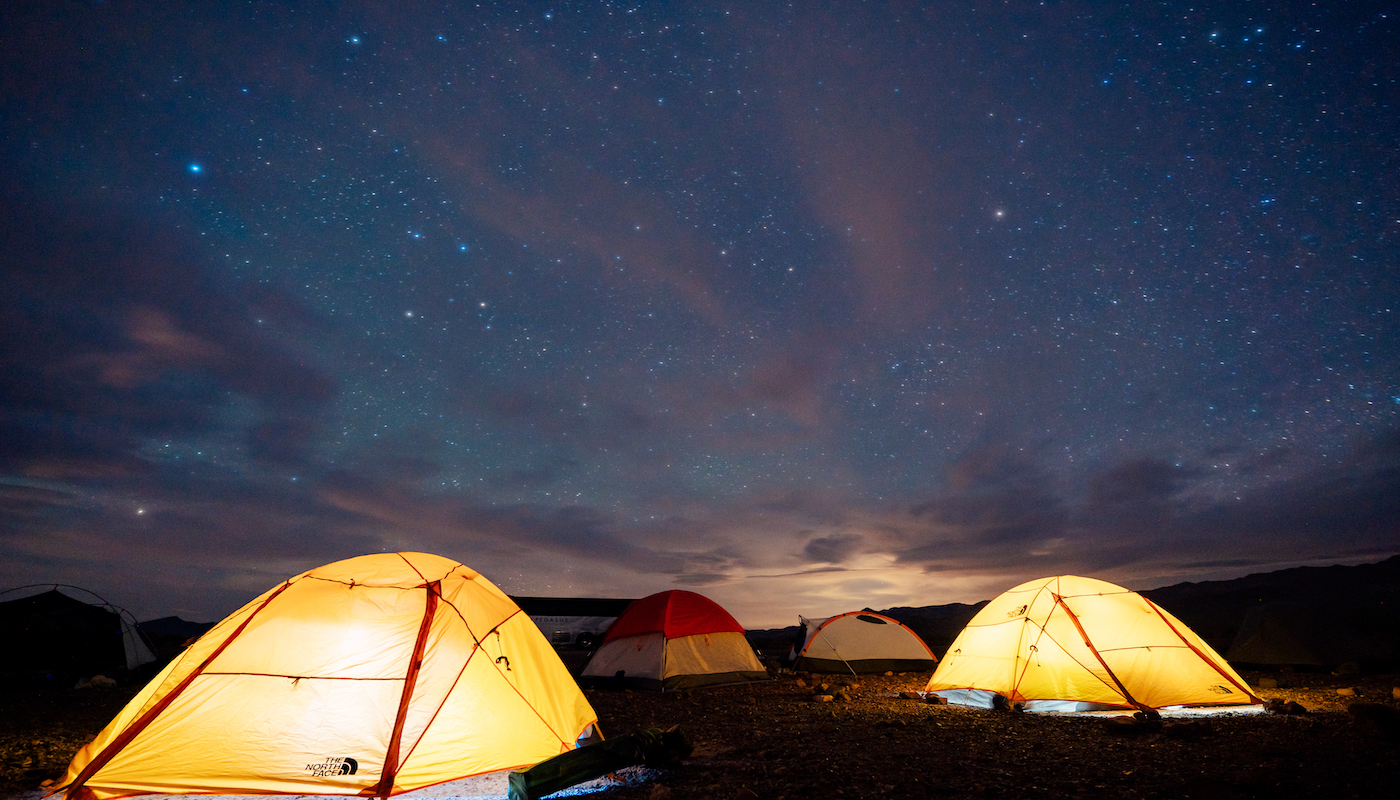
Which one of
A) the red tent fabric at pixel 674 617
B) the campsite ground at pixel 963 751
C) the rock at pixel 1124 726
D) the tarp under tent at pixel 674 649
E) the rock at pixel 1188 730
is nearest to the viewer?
the campsite ground at pixel 963 751

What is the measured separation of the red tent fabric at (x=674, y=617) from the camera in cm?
1506

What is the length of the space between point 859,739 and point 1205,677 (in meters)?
6.44

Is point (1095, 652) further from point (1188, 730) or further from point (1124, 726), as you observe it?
point (1188, 730)

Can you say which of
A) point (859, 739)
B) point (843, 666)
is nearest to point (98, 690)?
point (859, 739)

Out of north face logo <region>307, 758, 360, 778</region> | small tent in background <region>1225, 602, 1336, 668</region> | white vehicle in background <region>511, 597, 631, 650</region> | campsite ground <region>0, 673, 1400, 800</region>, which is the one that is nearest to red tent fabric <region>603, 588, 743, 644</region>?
campsite ground <region>0, 673, 1400, 800</region>

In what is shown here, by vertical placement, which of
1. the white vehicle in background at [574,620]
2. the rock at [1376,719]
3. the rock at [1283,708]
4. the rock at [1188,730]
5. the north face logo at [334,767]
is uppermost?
the north face logo at [334,767]

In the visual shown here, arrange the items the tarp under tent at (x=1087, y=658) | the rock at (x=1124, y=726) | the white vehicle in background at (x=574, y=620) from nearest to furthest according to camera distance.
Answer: the rock at (x=1124, y=726) < the tarp under tent at (x=1087, y=658) < the white vehicle in background at (x=574, y=620)

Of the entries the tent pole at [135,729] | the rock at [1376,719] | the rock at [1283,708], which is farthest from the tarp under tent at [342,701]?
the rock at [1283,708]

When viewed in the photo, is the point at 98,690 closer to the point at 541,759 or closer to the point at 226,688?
the point at 226,688

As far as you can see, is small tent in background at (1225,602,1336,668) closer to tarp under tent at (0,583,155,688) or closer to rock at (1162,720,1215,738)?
rock at (1162,720,1215,738)

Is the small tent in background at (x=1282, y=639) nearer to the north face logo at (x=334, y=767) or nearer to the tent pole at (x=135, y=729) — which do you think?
the north face logo at (x=334, y=767)

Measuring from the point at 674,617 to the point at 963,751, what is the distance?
27.9ft

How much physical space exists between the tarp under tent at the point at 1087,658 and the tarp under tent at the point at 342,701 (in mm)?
8309

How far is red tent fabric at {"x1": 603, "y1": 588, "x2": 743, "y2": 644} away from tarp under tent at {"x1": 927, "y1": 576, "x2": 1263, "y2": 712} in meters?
5.88
